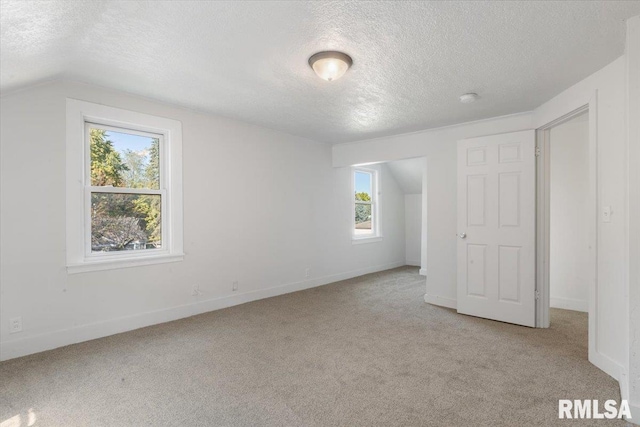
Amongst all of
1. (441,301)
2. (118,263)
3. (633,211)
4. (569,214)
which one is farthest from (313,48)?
(569,214)

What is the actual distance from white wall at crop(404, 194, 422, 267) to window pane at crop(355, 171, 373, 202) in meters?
1.29

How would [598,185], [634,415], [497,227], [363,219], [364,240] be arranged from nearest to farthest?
[634,415]
[598,185]
[497,227]
[364,240]
[363,219]

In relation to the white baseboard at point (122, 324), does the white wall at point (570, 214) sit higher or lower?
higher

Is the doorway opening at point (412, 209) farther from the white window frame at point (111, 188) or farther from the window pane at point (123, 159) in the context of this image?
the window pane at point (123, 159)

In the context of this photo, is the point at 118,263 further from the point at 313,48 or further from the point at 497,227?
the point at 497,227

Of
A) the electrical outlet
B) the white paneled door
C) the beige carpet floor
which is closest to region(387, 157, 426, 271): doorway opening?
the white paneled door

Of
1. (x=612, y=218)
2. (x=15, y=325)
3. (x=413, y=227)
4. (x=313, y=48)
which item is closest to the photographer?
(x=313, y=48)

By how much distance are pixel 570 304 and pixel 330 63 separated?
4.15 m

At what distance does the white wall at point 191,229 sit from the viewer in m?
2.80

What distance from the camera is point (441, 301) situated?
4.39 meters

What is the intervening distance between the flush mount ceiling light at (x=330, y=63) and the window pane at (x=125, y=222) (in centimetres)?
237

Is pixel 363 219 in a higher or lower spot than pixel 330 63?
lower

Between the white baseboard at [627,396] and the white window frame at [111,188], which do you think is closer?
the white baseboard at [627,396]

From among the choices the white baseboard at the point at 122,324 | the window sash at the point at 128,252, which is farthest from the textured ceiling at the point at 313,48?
the white baseboard at the point at 122,324
